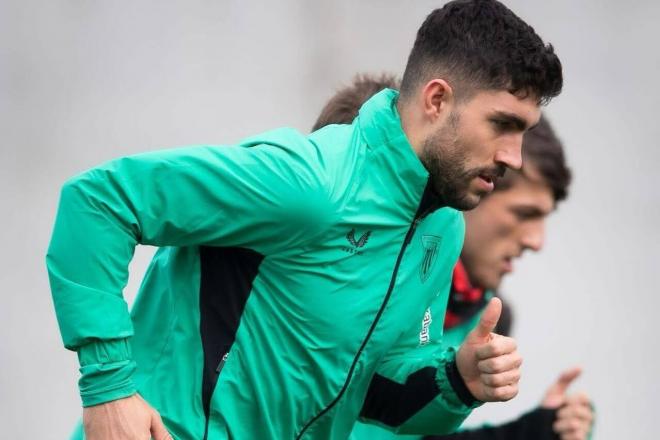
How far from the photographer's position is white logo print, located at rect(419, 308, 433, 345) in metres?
3.09

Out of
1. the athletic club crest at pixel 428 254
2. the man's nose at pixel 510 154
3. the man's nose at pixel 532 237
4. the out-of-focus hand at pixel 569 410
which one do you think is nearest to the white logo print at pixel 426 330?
the athletic club crest at pixel 428 254

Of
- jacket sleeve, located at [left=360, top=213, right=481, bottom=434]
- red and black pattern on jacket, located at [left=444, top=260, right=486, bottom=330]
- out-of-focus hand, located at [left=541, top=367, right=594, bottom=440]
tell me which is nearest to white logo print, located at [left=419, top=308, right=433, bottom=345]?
jacket sleeve, located at [left=360, top=213, right=481, bottom=434]

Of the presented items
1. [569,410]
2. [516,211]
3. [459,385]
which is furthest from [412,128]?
[516,211]

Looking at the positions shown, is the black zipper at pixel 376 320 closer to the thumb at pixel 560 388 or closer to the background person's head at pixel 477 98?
the background person's head at pixel 477 98

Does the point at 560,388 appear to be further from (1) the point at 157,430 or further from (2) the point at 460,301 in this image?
(1) the point at 157,430

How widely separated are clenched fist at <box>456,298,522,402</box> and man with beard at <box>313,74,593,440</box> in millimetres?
752

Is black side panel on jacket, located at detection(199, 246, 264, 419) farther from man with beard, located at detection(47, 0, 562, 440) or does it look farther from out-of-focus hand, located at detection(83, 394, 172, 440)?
out-of-focus hand, located at detection(83, 394, 172, 440)

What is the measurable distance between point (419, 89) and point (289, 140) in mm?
307

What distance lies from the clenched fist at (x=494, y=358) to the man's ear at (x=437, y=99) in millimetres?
378

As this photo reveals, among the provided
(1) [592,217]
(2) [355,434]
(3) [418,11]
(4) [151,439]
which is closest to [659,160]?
(1) [592,217]

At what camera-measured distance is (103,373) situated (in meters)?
2.53

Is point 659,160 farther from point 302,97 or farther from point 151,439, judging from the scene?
point 151,439

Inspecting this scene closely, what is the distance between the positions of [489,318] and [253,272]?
18.8 inches

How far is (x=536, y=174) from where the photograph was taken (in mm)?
4191
